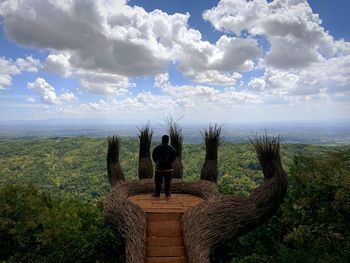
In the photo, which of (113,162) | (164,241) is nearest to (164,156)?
(164,241)

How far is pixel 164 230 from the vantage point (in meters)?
6.48

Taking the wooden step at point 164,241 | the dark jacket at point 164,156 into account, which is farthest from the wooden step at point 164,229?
the dark jacket at point 164,156

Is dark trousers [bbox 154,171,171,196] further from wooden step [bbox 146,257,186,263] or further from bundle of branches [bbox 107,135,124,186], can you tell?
wooden step [bbox 146,257,186,263]

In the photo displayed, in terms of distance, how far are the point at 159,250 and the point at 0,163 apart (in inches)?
4174

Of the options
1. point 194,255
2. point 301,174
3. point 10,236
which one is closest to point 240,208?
point 194,255

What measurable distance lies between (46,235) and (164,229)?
580cm

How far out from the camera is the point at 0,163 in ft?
323

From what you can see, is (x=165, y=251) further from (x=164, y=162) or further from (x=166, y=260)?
(x=164, y=162)

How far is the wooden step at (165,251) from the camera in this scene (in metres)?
5.89

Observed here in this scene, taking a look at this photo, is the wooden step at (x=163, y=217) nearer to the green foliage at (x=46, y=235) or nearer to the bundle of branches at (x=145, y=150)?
the green foliage at (x=46, y=235)

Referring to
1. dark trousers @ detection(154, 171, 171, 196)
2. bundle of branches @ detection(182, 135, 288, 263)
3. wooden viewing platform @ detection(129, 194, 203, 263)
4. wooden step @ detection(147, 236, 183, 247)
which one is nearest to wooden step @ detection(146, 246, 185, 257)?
wooden viewing platform @ detection(129, 194, 203, 263)

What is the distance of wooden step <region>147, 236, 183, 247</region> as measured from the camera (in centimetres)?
613

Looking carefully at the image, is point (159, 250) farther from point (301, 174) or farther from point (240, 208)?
point (301, 174)

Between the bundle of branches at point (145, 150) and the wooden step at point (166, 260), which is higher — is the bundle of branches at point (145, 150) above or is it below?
above
